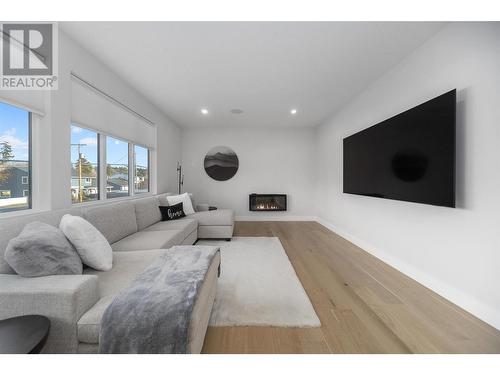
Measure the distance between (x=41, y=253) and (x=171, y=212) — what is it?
2.43 m

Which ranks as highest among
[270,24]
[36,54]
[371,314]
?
[270,24]

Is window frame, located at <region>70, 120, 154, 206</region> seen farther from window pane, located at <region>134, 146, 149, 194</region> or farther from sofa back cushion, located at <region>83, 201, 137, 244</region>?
sofa back cushion, located at <region>83, 201, 137, 244</region>

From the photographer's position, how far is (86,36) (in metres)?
2.21

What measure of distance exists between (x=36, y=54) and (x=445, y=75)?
395cm

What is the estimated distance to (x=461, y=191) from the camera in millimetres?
1900

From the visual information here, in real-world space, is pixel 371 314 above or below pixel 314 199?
below

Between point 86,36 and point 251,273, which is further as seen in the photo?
point 251,273

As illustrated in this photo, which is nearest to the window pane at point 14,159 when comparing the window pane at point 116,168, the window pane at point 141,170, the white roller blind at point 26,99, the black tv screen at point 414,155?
the white roller blind at point 26,99

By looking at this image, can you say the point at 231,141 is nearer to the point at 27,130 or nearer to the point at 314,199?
the point at 314,199

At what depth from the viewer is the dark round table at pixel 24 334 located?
2.96 ft

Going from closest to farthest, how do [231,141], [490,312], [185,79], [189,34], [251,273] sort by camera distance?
[490,312] < [189,34] < [251,273] < [185,79] < [231,141]

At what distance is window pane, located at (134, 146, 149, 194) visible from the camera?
12.8 ft

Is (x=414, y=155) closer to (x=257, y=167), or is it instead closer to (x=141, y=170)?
(x=257, y=167)

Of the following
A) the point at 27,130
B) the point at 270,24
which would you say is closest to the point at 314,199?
the point at 270,24
